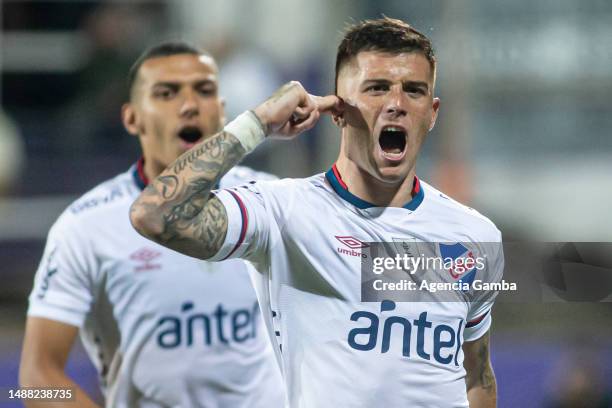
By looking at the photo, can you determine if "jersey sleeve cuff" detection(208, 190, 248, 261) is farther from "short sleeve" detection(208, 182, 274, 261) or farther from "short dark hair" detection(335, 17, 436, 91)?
"short dark hair" detection(335, 17, 436, 91)

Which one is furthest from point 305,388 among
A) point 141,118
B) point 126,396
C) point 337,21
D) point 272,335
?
point 337,21

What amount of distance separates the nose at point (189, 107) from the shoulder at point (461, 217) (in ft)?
3.79

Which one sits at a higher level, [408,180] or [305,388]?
[408,180]

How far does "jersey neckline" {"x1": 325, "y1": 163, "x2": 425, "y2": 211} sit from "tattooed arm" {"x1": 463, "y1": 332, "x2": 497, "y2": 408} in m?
0.45

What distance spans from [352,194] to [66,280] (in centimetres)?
130

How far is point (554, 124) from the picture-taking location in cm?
682

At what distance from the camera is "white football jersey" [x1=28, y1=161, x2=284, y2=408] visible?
387cm

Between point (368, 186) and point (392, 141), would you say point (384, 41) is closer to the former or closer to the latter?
point (392, 141)

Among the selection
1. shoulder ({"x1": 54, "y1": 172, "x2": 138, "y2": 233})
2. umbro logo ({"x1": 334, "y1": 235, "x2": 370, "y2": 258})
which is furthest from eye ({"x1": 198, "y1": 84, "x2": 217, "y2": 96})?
umbro logo ({"x1": 334, "y1": 235, "x2": 370, "y2": 258})

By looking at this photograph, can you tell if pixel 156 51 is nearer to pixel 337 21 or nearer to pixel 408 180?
pixel 408 180

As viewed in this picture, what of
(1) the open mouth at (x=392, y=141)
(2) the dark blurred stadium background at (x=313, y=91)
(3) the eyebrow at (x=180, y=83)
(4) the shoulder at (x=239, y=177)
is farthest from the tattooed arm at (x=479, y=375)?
(2) the dark blurred stadium background at (x=313, y=91)

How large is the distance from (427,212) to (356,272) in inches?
11.2

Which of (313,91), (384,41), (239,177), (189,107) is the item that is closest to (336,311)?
(384,41)

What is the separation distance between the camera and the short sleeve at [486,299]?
3.14 meters
